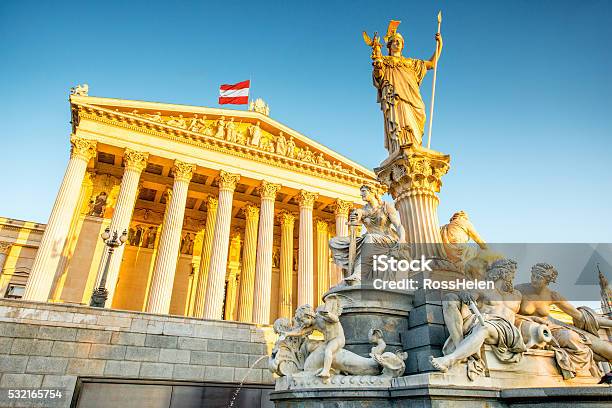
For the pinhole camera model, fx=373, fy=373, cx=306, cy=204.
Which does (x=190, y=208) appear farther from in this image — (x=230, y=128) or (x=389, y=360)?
(x=389, y=360)

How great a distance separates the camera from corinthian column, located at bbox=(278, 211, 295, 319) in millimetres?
26312

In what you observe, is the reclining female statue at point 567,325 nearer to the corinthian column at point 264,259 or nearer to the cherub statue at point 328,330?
the cherub statue at point 328,330

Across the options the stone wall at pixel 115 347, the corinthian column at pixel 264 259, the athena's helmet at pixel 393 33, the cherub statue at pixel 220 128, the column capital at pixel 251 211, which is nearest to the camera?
the athena's helmet at pixel 393 33

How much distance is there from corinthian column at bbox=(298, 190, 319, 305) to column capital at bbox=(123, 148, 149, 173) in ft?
34.7

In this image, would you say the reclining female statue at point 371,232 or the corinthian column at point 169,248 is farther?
the corinthian column at point 169,248

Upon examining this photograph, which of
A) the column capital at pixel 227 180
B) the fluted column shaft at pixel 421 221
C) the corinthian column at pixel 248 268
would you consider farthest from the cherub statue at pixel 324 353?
the column capital at pixel 227 180

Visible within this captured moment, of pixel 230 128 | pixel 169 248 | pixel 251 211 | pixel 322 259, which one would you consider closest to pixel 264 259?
pixel 169 248

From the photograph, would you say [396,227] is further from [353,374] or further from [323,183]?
[323,183]

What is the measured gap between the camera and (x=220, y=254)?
867 inches

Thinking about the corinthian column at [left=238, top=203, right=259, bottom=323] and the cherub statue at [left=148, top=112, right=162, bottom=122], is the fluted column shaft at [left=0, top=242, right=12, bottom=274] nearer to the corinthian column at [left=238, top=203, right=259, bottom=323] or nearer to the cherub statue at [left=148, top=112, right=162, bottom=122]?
the cherub statue at [left=148, top=112, right=162, bottom=122]

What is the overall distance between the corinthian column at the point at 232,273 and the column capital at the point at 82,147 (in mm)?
12855

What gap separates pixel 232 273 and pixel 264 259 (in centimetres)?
808

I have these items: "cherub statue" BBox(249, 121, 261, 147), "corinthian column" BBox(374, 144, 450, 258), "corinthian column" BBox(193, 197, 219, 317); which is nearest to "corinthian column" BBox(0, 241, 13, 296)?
"corinthian column" BBox(193, 197, 219, 317)

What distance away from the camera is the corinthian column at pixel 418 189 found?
677cm
